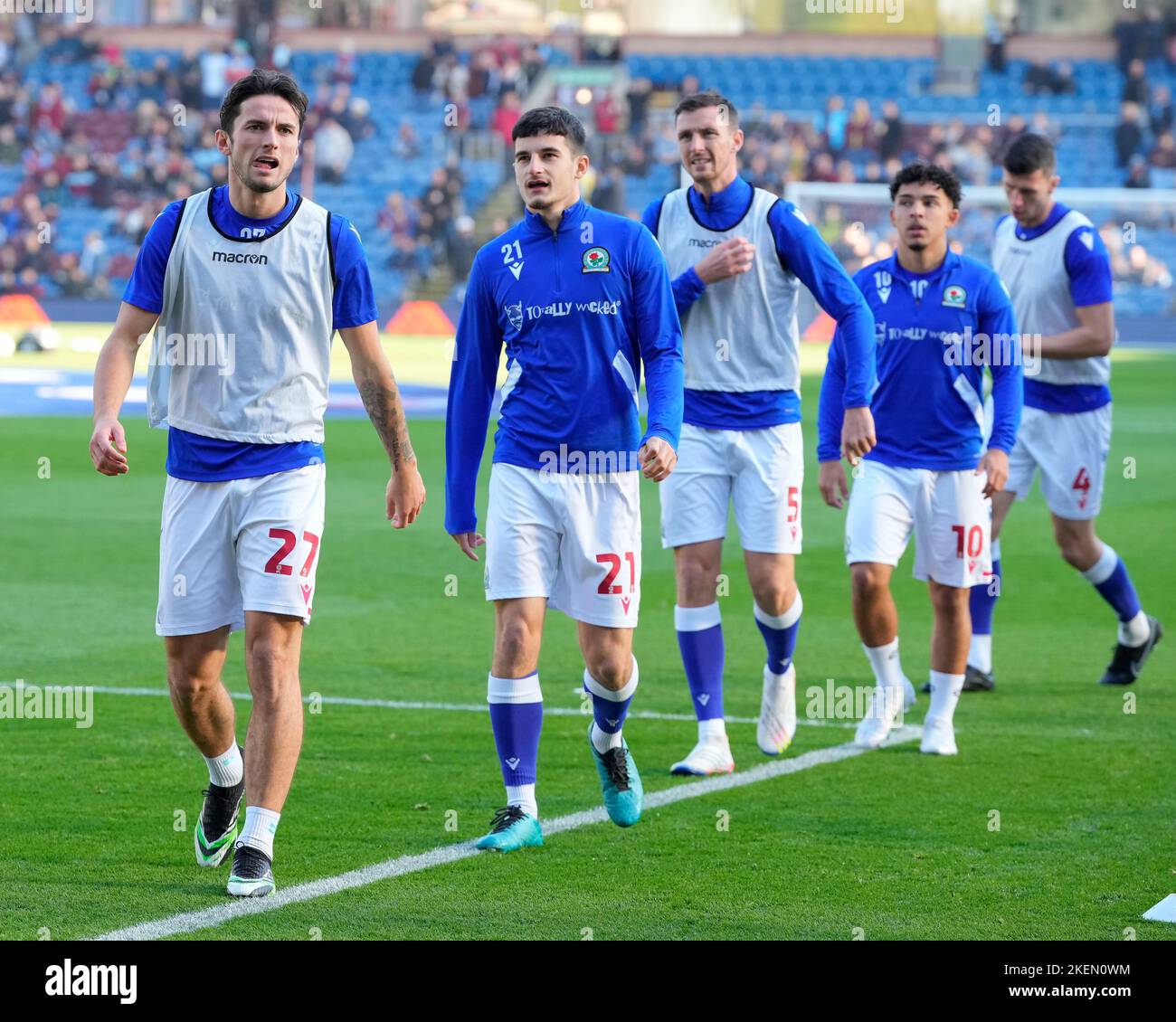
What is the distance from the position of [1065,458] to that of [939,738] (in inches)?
93.2

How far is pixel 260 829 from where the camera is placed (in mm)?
5230

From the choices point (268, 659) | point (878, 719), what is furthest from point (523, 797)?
point (878, 719)

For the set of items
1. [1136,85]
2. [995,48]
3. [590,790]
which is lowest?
[590,790]

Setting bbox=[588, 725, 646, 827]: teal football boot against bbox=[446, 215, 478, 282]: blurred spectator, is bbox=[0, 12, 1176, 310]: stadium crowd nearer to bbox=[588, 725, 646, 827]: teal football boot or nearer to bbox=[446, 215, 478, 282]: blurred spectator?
bbox=[446, 215, 478, 282]: blurred spectator

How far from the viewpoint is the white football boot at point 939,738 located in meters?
7.33

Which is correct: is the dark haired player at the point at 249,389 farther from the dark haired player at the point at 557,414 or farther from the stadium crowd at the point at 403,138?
the stadium crowd at the point at 403,138

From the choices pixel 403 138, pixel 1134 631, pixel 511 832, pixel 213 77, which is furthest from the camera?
pixel 213 77

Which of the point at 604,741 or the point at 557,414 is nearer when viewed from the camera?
the point at 557,414
